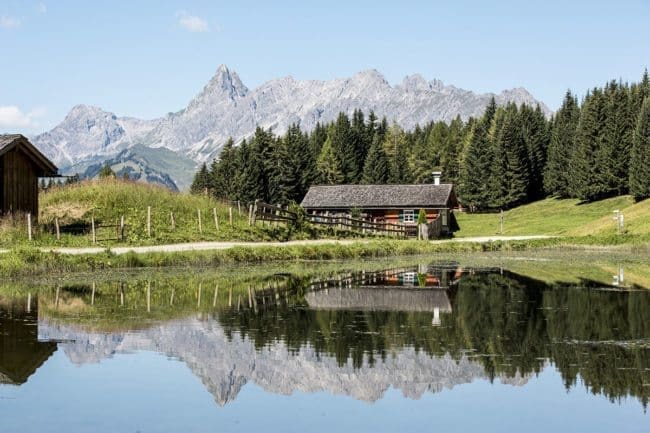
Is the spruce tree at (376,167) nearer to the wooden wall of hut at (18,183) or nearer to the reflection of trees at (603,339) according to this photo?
the wooden wall of hut at (18,183)

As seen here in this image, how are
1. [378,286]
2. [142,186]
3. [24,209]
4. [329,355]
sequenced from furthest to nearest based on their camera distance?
[142,186] < [24,209] < [378,286] < [329,355]

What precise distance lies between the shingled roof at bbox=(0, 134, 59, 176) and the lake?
17.3 metres

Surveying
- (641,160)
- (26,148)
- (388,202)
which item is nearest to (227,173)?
(388,202)

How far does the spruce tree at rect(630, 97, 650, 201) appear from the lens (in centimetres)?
8312

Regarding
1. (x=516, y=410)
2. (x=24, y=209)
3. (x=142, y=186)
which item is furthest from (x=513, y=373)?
(x=142, y=186)

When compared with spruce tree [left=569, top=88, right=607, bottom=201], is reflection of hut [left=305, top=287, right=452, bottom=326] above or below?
below

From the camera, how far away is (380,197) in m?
85.1

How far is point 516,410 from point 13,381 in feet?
27.1

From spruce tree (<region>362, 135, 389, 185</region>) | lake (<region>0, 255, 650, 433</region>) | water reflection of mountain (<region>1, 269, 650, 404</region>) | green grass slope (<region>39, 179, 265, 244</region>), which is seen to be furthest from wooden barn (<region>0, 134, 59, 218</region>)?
spruce tree (<region>362, 135, 389, 185</region>)

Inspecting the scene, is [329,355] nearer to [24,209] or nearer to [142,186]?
[24,209]

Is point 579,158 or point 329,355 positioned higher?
point 579,158

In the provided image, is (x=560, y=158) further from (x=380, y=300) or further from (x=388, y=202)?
(x=380, y=300)

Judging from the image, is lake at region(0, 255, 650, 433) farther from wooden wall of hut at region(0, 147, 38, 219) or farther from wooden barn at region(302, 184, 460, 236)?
wooden barn at region(302, 184, 460, 236)

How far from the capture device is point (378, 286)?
99.0 feet
